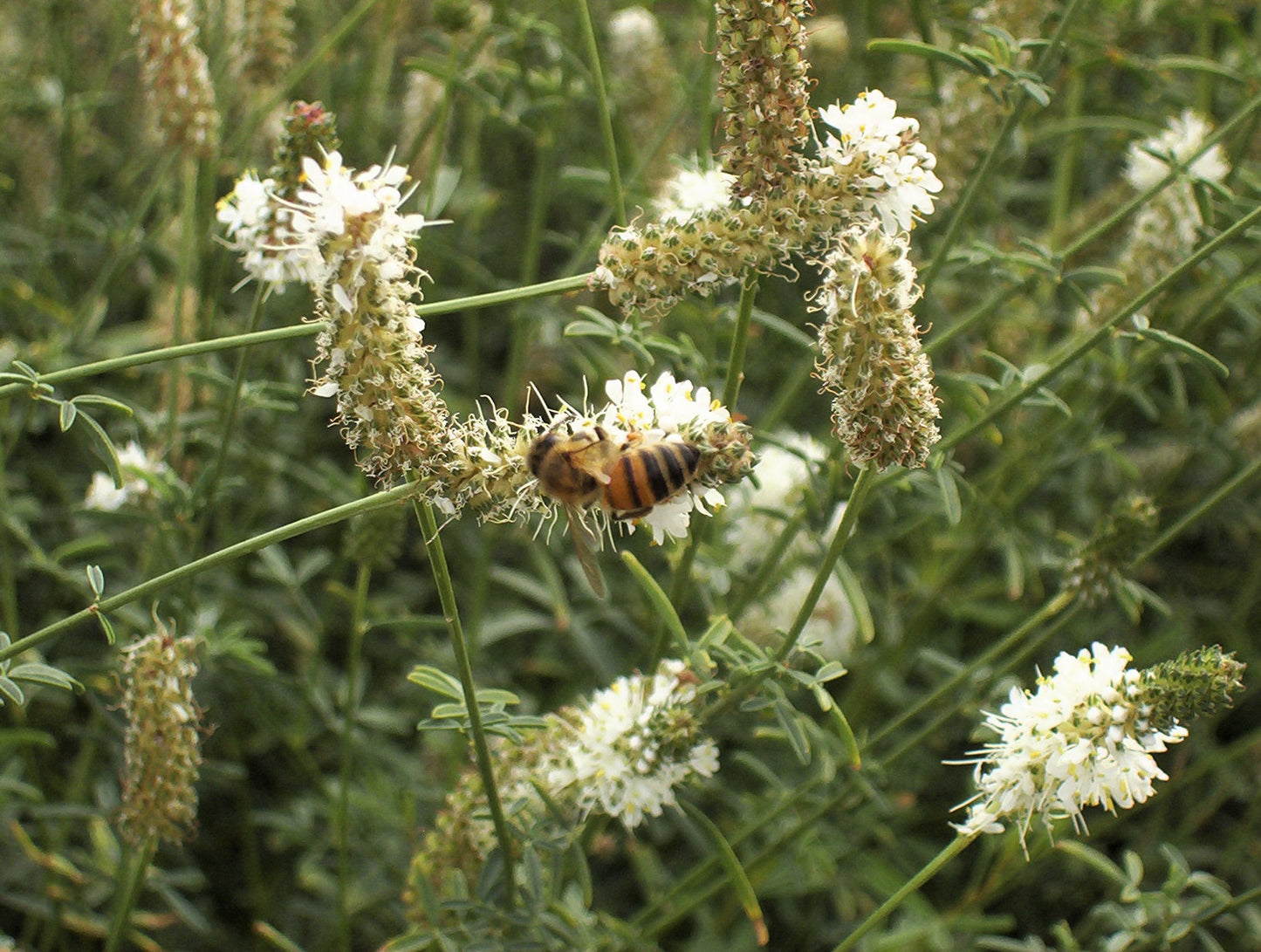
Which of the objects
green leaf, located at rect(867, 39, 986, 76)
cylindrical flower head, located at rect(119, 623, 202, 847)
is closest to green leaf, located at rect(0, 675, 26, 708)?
cylindrical flower head, located at rect(119, 623, 202, 847)

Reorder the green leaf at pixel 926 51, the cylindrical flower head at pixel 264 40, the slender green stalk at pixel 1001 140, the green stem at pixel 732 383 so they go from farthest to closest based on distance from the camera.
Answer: the cylindrical flower head at pixel 264 40
the slender green stalk at pixel 1001 140
the green leaf at pixel 926 51
the green stem at pixel 732 383

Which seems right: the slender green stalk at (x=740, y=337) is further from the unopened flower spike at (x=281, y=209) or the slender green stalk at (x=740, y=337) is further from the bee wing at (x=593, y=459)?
the unopened flower spike at (x=281, y=209)

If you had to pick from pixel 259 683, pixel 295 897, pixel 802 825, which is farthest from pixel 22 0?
pixel 802 825

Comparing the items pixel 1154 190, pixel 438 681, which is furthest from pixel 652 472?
pixel 1154 190

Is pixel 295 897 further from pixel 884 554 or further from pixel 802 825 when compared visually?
pixel 884 554

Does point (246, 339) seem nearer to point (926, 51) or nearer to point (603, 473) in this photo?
point (603, 473)

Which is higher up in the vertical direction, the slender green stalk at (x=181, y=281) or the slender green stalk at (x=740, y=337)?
the slender green stalk at (x=181, y=281)

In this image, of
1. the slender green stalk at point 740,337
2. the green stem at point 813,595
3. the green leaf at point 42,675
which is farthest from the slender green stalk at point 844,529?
the green leaf at point 42,675

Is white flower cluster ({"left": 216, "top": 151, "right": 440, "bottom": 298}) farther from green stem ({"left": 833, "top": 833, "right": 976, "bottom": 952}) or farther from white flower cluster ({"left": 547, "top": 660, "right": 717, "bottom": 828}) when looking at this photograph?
green stem ({"left": 833, "top": 833, "right": 976, "bottom": 952})
